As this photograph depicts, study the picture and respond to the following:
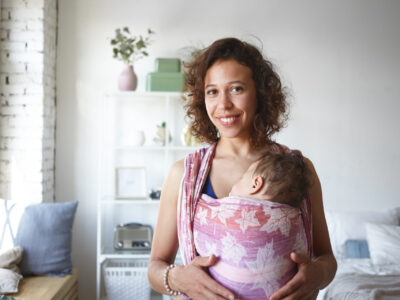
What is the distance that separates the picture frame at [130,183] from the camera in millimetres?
3523

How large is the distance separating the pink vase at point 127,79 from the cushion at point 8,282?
1661 mm

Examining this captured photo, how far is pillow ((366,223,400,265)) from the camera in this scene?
3.18 meters

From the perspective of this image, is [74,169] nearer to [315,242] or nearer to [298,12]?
[298,12]

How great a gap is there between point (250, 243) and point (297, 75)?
2.96 metres

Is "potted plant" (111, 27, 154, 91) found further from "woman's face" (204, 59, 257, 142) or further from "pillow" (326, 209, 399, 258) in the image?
"woman's face" (204, 59, 257, 142)

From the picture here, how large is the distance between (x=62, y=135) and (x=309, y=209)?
2.94 meters

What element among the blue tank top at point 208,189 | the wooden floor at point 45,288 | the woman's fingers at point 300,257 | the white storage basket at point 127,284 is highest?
the blue tank top at point 208,189

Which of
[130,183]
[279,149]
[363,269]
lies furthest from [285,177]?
[130,183]

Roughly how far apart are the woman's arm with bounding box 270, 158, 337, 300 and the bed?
129 centimetres

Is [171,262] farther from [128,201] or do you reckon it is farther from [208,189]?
[128,201]

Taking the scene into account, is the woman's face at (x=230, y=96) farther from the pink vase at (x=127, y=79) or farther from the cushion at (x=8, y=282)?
the pink vase at (x=127, y=79)

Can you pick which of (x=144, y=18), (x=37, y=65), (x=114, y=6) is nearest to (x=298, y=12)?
(x=144, y=18)

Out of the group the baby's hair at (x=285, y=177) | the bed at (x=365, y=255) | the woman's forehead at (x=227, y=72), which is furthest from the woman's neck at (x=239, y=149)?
the bed at (x=365, y=255)

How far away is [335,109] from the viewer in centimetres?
380
